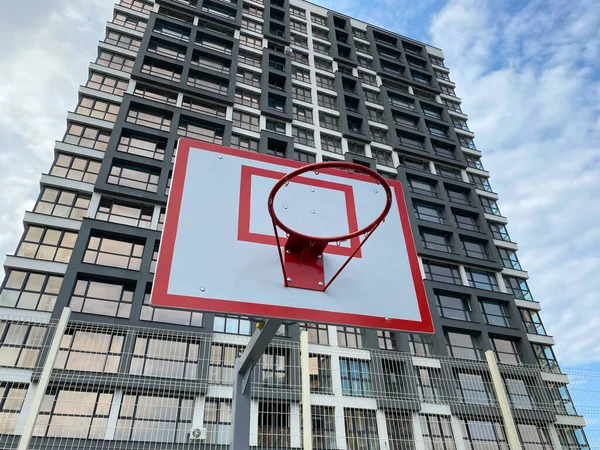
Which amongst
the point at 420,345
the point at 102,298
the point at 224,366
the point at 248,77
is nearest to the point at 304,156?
the point at 248,77

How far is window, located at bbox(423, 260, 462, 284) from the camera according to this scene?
2189cm

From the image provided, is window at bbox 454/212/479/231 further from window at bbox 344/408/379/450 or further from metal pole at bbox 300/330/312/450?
metal pole at bbox 300/330/312/450

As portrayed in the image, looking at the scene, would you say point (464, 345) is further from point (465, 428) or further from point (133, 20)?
point (133, 20)

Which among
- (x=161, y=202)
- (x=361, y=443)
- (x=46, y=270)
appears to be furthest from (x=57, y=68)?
(x=361, y=443)

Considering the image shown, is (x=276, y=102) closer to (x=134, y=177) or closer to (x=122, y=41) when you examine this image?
(x=122, y=41)

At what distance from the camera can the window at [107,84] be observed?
20.9 metres

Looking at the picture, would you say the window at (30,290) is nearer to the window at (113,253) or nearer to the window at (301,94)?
the window at (113,253)

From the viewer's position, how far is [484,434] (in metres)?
7.66

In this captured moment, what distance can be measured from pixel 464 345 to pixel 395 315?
714 inches

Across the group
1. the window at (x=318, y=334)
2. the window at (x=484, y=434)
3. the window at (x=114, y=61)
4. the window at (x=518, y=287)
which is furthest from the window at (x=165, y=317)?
the window at (x=518, y=287)

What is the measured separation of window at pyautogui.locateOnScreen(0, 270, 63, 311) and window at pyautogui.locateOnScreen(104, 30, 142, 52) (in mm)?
13732

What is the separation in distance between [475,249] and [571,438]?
1835 centimetres

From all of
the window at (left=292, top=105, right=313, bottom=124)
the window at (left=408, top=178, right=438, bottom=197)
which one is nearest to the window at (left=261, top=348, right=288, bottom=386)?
the window at (left=408, top=178, right=438, bottom=197)

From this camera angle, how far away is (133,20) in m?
24.5
